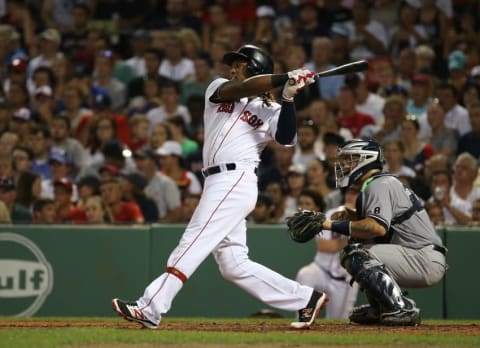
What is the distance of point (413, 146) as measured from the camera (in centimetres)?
1234

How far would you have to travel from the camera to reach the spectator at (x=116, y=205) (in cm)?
1187

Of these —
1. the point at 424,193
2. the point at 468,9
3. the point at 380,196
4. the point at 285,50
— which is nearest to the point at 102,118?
the point at 285,50

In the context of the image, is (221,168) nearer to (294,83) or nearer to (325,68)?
(294,83)

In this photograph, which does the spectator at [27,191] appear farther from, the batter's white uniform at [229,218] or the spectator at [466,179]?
the batter's white uniform at [229,218]

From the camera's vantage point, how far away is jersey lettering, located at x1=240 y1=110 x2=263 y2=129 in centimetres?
756

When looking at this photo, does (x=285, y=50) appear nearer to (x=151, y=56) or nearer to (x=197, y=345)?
(x=151, y=56)

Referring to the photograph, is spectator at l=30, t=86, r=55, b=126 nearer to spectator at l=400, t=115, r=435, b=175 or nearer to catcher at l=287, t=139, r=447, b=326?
spectator at l=400, t=115, r=435, b=175

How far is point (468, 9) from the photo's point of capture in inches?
594

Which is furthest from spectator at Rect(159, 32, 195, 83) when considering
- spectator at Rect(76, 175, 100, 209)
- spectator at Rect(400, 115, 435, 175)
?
spectator at Rect(400, 115, 435, 175)

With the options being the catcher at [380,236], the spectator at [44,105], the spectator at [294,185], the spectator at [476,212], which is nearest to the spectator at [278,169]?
the spectator at [294,185]

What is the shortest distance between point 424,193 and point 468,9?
14.9 feet

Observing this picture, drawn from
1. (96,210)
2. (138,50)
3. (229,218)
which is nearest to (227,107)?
(229,218)

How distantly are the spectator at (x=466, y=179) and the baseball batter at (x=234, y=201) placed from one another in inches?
168

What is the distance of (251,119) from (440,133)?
546 cm
